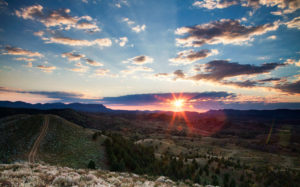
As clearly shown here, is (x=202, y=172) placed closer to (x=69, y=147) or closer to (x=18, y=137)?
(x=69, y=147)

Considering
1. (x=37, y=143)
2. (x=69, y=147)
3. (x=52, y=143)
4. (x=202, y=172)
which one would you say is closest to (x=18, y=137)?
(x=37, y=143)

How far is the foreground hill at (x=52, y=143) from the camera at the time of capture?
26.0m

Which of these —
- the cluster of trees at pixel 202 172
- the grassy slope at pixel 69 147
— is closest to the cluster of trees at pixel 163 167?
the cluster of trees at pixel 202 172

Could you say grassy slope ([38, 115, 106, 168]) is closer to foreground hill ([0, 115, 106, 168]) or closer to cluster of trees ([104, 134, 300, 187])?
foreground hill ([0, 115, 106, 168])

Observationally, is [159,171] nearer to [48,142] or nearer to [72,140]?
[72,140]

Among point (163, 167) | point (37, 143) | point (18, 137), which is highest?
point (18, 137)

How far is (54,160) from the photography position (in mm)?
25250

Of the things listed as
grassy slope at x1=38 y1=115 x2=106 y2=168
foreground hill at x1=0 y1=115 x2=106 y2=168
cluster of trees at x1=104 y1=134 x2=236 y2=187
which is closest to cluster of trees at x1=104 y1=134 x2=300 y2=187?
cluster of trees at x1=104 y1=134 x2=236 y2=187

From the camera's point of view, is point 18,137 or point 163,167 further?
point 18,137

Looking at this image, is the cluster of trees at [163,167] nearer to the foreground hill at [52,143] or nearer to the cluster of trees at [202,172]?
the cluster of trees at [202,172]

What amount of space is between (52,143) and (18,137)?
9.96 metres

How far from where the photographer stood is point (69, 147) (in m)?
31.4

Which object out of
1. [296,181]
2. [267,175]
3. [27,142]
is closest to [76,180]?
[27,142]

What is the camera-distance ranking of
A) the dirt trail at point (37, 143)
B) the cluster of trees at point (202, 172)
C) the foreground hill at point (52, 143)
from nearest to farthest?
the dirt trail at point (37, 143), the foreground hill at point (52, 143), the cluster of trees at point (202, 172)
